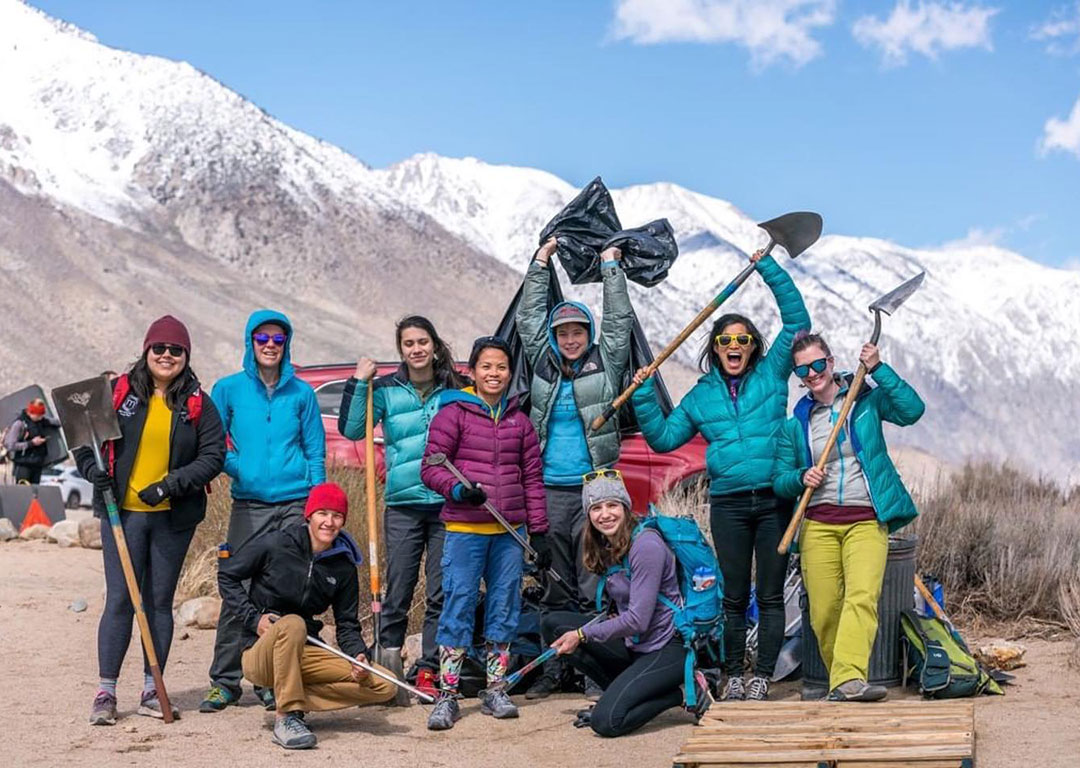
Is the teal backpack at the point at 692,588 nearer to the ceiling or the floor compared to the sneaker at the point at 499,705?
nearer to the ceiling

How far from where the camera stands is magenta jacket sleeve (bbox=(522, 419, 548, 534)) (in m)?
7.05

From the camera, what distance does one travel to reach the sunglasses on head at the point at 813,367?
6898 mm

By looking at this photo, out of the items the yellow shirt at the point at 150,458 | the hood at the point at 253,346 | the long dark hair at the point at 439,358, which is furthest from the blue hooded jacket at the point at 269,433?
the long dark hair at the point at 439,358

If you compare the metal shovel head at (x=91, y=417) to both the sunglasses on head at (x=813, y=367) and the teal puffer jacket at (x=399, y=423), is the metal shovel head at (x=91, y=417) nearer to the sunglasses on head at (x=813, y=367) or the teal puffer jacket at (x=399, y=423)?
the teal puffer jacket at (x=399, y=423)

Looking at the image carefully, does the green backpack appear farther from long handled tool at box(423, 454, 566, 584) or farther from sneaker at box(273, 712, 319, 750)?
sneaker at box(273, 712, 319, 750)

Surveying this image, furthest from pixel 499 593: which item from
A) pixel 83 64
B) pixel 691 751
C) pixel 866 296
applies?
pixel 866 296

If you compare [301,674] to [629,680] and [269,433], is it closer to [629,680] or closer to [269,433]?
[269,433]

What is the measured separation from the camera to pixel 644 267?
8008 mm

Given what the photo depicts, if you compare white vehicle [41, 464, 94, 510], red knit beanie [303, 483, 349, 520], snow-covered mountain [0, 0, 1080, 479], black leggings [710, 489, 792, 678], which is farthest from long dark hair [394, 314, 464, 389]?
snow-covered mountain [0, 0, 1080, 479]

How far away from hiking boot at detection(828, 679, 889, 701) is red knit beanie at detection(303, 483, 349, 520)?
2351 millimetres

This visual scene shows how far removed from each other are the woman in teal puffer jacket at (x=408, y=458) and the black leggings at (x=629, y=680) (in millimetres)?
841

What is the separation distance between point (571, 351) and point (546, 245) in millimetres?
855

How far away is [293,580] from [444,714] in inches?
35.5

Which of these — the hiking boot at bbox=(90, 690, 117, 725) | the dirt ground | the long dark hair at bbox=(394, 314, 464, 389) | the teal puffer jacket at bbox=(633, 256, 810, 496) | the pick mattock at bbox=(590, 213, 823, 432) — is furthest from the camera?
the pick mattock at bbox=(590, 213, 823, 432)
